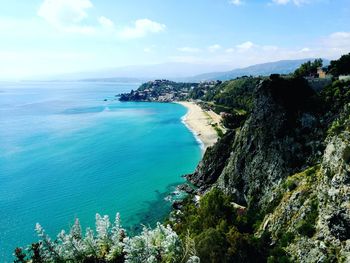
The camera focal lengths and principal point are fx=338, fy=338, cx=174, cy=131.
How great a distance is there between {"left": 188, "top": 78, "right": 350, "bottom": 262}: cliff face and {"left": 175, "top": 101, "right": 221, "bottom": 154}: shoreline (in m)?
37.0

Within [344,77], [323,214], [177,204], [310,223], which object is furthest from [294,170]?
[177,204]

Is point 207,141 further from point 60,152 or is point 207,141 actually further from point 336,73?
point 336,73

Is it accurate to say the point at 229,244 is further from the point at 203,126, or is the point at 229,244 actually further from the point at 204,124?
the point at 204,124

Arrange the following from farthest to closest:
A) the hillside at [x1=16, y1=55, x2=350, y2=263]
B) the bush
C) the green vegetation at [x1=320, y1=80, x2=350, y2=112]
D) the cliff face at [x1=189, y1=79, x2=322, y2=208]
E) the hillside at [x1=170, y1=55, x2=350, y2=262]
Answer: the cliff face at [x1=189, y1=79, x2=322, y2=208]
the green vegetation at [x1=320, y1=80, x2=350, y2=112]
the hillside at [x1=170, y1=55, x2=350, y2=262]
the bush
the hillside at [x1=16, y1=55, x2=350, y2=263]

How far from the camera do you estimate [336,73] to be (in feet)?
182

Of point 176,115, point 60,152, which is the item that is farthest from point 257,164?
point 176,115

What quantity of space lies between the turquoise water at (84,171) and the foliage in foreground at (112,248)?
813 cm

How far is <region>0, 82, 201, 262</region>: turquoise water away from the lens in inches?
2247

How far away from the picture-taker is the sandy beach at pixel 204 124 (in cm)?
11291

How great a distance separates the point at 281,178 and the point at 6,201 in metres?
49.8

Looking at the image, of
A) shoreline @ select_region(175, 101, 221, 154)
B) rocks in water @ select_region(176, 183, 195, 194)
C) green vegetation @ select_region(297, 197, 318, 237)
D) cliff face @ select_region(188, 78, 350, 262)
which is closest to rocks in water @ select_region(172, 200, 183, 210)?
rocks in water @ select_region(176, 183, 195, 194)

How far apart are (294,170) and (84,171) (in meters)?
52.3

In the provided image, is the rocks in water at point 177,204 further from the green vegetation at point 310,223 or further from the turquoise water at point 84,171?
the green vegetation at point 310,223

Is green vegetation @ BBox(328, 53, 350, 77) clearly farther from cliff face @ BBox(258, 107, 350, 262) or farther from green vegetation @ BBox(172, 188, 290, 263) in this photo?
green vegetation @ BBox(172, 188, 290, 263)
